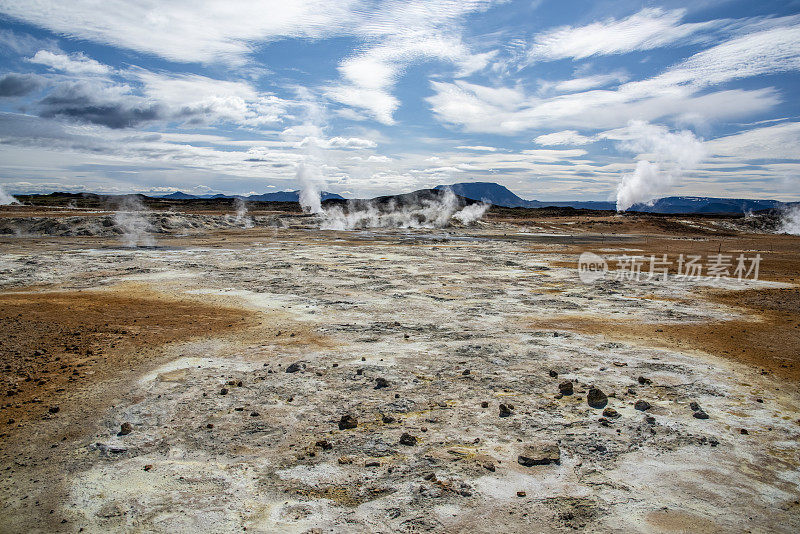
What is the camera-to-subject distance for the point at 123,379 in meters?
7.35

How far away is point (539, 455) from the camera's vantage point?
5.14m

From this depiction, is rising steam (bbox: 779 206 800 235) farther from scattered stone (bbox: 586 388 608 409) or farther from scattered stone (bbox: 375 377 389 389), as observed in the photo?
scattered stone (bbox: 375 377 389 389)

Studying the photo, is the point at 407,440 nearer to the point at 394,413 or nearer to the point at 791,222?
the point at 394,413

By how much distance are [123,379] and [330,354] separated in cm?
352

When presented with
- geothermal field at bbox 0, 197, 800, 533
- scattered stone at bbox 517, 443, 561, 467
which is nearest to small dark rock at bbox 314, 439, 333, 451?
geothermal field at bbox 0, 197, 800, 533

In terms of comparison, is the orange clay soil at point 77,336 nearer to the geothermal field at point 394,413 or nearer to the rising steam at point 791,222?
the geothermal field at point 394,413

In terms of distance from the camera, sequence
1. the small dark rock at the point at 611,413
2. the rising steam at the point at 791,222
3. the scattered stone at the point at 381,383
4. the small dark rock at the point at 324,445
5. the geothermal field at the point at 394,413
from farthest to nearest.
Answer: the rising steam at the point at 791,222, the scattered stone at the point at 381,383, the small dark rock at the point at 611,413, the small dark rock at the point at 324,445, the geothermal field at the point at 394,413

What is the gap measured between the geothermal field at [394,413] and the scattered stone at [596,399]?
0.03 metres

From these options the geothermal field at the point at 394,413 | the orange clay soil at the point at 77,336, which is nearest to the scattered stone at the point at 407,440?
the geothermal field at the point at 394,413

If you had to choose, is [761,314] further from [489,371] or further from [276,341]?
[276,341]

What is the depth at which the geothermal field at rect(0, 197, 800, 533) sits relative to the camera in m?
4.27

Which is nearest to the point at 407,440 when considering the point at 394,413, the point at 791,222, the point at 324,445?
the point at 394,413

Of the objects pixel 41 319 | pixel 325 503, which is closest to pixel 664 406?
pixel 325 503

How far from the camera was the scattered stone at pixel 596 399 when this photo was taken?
6469 millimetres
